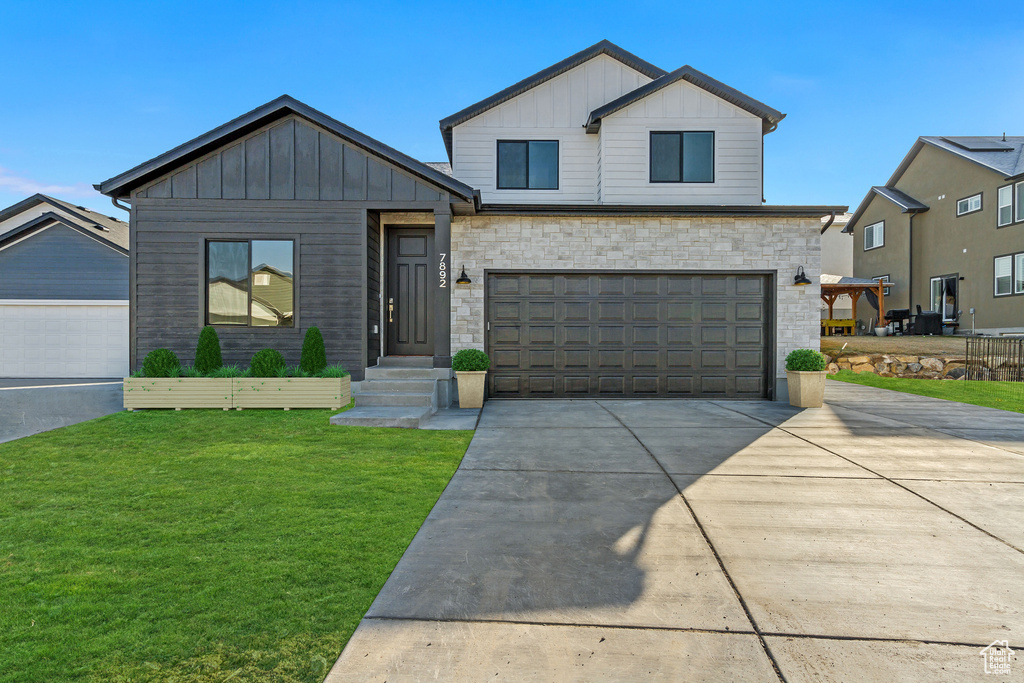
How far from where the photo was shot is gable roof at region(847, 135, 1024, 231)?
17.5 metres

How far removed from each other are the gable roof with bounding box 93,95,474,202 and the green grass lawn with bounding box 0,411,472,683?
15.7 feet

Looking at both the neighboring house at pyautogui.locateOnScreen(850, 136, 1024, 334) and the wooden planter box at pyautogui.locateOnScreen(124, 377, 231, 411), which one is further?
the neighboring house at pyautogui.locateOnScreen(850, 136, 1024, 334)

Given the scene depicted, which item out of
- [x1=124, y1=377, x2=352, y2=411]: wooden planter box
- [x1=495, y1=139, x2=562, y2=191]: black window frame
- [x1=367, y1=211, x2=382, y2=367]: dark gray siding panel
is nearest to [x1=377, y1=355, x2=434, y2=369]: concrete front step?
[x1=367, y1=211, x2=382, y2=367]: dark gray siding panel

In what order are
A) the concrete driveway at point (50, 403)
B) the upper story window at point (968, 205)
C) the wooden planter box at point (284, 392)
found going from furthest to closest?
the upper story window at point (968, 205) < the wooden planter box at point (284, 392) < the concrete driveway at point (50, 403)

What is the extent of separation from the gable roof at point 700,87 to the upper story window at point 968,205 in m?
13.0

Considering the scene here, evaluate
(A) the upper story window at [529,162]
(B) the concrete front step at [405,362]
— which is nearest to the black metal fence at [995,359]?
(A) the upper story window at [529,162]

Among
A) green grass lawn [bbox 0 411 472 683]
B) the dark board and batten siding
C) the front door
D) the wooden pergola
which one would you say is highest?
the dark board and batten siding

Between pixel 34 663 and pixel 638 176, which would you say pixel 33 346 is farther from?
pixel 638 176

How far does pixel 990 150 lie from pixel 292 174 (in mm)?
24737

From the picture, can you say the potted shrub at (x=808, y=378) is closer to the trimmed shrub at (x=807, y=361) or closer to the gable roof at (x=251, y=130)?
the trimmed shrub at (x=807, y=361)

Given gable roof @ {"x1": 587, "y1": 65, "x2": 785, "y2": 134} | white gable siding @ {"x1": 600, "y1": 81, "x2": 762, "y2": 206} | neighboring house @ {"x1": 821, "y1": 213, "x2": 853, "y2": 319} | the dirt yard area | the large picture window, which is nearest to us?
the large picture window

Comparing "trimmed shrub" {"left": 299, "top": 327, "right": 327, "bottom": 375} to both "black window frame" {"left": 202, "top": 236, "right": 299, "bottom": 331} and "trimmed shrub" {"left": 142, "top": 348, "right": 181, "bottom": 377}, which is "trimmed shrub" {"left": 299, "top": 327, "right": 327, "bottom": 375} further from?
"trimmed shrub" {"left": 142, "top": 348, "right": 181, "bottom": 377}

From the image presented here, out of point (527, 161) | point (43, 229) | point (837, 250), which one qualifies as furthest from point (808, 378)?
point (837, 250)

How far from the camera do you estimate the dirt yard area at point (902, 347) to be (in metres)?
13.6
